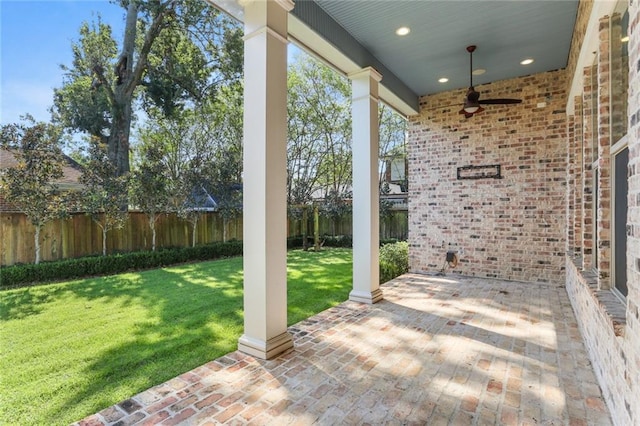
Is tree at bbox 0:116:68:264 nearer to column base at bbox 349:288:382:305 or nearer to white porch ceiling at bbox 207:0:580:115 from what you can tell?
white porch ceiling at bbox 207:0:580:115

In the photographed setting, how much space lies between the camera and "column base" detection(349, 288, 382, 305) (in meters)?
4.57

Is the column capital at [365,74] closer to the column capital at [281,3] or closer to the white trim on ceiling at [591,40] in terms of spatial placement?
the column capital at [281,3]

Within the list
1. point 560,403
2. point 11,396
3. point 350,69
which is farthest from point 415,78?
point 11,396

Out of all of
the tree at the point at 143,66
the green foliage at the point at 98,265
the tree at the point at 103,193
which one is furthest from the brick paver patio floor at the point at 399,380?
the tree at the point at 143,66

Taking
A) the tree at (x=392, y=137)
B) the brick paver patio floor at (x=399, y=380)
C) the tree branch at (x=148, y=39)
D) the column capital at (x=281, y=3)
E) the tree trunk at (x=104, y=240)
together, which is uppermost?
the tree branch at (x=148, y=39)

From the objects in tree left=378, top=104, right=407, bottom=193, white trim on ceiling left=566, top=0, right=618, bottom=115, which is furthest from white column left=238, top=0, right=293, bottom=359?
Result: tree left=378, top=104, right=407, bottom=193

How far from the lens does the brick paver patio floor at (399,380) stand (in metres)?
2.07

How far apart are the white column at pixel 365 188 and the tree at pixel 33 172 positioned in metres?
6.15

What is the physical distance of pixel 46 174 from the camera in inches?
252

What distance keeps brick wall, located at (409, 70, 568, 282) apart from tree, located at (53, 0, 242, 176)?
7087 millimetres

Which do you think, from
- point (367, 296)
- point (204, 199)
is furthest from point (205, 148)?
point (367, 296)

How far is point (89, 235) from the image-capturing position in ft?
24.3

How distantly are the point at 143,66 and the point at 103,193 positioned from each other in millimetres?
4579

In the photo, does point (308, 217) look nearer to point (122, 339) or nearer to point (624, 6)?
point (122, 339)
